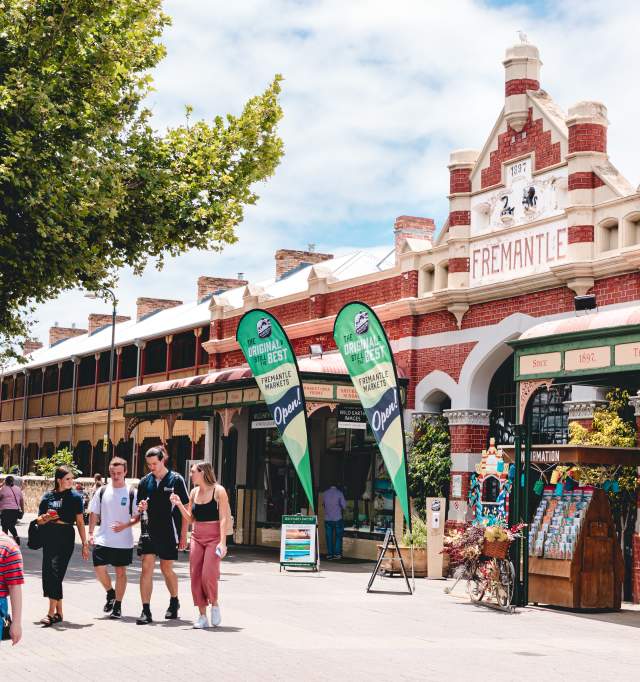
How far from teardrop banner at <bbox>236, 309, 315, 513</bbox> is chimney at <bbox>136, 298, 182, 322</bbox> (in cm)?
2925

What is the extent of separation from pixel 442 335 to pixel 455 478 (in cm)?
269

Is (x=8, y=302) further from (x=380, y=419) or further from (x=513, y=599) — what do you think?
(x=513, y=599)

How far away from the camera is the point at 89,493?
38031 mm

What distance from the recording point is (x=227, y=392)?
22906mm

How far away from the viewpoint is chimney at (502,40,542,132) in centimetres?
1911

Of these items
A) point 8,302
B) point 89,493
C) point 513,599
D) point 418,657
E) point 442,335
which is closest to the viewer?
point 418,657

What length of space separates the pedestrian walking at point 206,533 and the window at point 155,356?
95.3 ft

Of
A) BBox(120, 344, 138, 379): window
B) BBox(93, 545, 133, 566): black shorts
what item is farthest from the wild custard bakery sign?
BBox(120, 344, 138, 379): window

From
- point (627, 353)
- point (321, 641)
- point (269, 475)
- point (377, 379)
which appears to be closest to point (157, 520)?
point (321, 641)

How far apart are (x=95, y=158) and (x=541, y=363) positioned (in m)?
7.82

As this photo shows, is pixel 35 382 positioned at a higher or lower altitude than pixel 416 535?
higher

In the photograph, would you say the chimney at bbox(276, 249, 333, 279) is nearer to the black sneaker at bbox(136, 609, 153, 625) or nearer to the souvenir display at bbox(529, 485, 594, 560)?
the souvenir display at bbox(529, 485, 594, 560)

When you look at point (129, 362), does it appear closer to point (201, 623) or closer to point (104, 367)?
point (104, 367)

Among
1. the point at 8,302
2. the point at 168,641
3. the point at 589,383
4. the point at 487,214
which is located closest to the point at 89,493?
the point at 8,302
